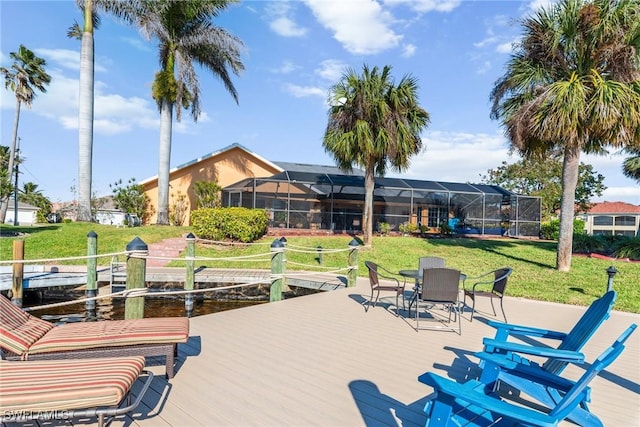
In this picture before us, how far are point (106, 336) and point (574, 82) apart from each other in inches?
454

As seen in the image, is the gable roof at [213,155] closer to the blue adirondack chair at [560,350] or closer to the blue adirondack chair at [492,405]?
the blue adirondack chair at [560,350]

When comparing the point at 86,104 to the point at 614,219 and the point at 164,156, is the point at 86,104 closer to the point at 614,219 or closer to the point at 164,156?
the point at 164,156

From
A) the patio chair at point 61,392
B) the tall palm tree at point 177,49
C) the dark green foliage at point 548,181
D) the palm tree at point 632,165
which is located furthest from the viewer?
the dark green foliage at point 548,181

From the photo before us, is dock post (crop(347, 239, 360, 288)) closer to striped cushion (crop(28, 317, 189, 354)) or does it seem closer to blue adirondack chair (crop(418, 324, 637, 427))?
striped cushion (crop(28, 317, 189, 354))

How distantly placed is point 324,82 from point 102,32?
11.8 meters

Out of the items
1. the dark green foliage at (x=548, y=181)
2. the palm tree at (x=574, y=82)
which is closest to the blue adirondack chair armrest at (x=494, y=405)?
the palm tree at (x=574, y=82)

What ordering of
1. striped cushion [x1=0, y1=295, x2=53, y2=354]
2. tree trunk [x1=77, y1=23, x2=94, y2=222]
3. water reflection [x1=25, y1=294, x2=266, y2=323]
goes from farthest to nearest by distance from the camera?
tree trunk [x1=77, y1=23, x2=94, y2=222], water reflection [x1=25, y1=294, x2=266, y2=323], striped cushion [x1=0, y1=295, x2=53, y2=354]

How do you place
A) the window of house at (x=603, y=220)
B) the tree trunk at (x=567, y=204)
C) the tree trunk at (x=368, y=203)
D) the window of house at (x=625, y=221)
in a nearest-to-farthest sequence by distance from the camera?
1. the tree trunk at (x=567, y=204)
2. the tree trunk at (x=368, y=203)
3. the window of house at (x=625, y=221)
4. the window of house at (x=603, y=220)

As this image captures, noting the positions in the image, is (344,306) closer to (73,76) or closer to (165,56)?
(165,56)

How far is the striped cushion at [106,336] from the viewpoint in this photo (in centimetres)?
289

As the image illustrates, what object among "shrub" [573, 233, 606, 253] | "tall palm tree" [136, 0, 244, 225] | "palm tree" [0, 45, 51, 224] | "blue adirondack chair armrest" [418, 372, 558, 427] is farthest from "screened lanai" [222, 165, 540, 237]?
"palm tree" [0, 45, 51, 224]

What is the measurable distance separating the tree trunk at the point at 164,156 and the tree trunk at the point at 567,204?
52.9 feet

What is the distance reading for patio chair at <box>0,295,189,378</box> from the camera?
285 cm

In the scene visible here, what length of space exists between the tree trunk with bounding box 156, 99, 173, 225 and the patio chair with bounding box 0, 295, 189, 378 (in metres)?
15.3
